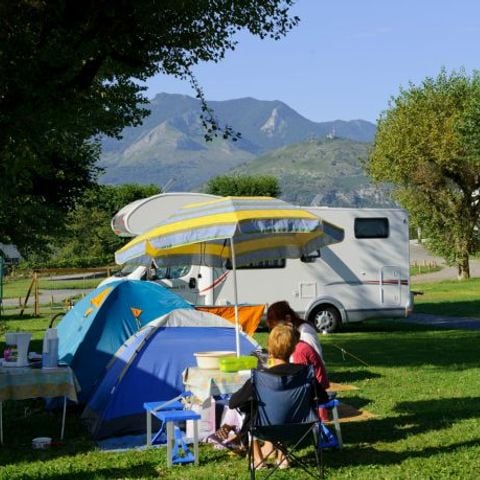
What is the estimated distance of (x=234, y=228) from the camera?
7258 mm

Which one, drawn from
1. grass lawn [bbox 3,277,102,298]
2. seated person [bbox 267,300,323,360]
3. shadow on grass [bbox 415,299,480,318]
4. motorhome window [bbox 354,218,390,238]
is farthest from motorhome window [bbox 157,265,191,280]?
grass lawn [bbox 3,277,102,298]

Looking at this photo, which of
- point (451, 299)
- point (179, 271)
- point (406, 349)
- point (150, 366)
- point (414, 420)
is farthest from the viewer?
point (451, 299)

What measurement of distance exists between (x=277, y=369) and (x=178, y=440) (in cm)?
138

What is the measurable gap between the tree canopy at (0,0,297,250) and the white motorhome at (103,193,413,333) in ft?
14.4

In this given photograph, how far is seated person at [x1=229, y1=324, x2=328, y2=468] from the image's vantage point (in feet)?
20.4

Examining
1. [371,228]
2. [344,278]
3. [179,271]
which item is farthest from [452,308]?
[179,271]

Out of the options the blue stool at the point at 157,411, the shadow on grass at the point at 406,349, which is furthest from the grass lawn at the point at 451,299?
the blue stool at the point at 157,411

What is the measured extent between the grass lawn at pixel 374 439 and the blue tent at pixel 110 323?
0.60 meters

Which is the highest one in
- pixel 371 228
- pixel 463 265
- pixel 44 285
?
pixel 371 228

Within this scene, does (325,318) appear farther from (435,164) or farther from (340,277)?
(435,164)

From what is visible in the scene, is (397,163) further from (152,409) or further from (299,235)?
(152,409)

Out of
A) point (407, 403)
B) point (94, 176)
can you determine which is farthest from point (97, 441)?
point (94, 176)

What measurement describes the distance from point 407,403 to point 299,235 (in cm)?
236

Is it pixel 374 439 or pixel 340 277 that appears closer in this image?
pixel 374 439
